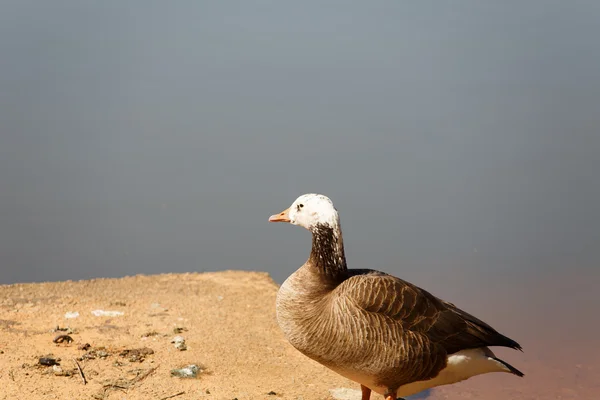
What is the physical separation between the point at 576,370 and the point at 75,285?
7.79m

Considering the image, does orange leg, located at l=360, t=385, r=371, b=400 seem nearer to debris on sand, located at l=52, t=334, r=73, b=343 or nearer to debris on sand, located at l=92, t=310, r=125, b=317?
debris on sand, located at l=52, t=334, r=73, b=343

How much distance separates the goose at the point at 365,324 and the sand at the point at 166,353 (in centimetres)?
160

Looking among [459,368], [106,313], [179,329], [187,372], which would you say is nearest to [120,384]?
[187,372]

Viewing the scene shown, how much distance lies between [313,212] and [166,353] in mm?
3311

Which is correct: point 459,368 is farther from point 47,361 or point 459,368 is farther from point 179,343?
point 47,361

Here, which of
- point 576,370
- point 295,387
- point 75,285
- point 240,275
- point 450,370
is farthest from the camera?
point 240,275

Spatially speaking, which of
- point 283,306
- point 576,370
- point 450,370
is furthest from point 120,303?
point 576,370

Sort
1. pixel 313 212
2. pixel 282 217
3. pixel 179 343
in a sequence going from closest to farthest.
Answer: pixel 313 212 → pixel 282 217 → pixel 179 343

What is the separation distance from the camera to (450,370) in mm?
6113

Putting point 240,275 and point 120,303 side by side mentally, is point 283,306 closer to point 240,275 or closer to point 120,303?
point 120,303

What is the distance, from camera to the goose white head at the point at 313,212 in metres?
5.84

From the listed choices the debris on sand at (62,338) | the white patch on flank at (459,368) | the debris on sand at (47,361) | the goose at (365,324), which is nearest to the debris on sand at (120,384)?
the debris on sand at (47,361)

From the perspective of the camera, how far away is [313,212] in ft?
19.3

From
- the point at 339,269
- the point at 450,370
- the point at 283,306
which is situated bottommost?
the point at 450,370
